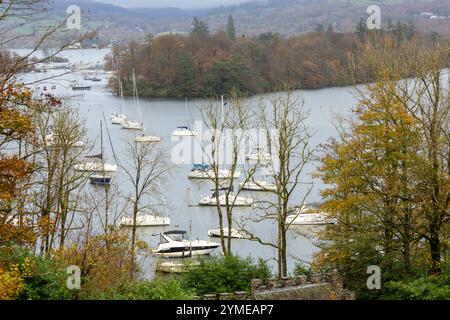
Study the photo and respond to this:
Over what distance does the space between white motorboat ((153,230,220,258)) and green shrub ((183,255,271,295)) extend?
10624mm

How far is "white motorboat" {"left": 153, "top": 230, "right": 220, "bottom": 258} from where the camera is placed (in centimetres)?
2534

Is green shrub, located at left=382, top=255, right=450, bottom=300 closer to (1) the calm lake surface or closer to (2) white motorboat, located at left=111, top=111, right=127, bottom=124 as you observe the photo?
(1) the calm lake surface

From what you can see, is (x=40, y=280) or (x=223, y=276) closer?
(x=40, y=280)

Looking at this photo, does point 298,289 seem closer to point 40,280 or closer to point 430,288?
point 430,288

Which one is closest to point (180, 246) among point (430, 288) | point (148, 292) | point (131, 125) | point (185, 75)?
point (148, 292)

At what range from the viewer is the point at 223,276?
1423 centimetres

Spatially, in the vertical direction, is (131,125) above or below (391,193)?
below

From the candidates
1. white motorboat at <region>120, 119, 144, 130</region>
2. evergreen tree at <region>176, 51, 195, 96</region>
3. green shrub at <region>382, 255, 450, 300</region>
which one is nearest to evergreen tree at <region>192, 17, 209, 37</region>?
evergreen tree at <region>176, 51, 195, 96</region>

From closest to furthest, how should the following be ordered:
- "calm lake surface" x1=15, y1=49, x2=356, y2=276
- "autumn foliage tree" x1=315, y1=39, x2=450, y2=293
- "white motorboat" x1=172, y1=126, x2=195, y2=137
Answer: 1. "autumn foliage tree" x1=315, y1=39, x2=450, y2=293
2. "calm lake surface" x1=15, y1=49, x2=356, y2=276
3. "white motorboat" x1=172, y1=126, x2=195, y2=137

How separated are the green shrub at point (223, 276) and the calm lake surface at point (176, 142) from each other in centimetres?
396

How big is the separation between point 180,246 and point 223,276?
454 inches

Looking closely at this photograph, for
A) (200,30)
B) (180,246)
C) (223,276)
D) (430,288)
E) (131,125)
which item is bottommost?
(180,246)
